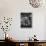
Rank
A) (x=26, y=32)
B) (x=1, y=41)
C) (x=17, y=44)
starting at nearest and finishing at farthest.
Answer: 1. (x=17, y=44)
2. (x=1, y=41)
3. (x=26, y=32)

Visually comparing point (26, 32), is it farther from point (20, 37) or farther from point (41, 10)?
point (41, 10)

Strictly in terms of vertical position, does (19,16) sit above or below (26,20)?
above

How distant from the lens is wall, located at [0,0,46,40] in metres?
4.96

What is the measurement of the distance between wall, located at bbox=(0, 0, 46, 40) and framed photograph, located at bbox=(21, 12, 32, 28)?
0.39 feet

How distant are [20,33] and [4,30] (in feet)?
2.07

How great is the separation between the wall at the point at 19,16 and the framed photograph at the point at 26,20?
0.39 feet

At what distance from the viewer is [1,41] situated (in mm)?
4695

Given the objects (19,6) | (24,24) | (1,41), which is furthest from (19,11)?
(1,41)

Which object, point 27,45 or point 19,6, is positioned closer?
point 27,45

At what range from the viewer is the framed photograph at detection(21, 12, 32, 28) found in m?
5.02

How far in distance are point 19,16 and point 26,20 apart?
0.32 metres

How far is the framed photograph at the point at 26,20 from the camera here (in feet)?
16.5

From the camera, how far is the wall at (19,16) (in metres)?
4.96

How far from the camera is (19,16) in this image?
16.5ft
